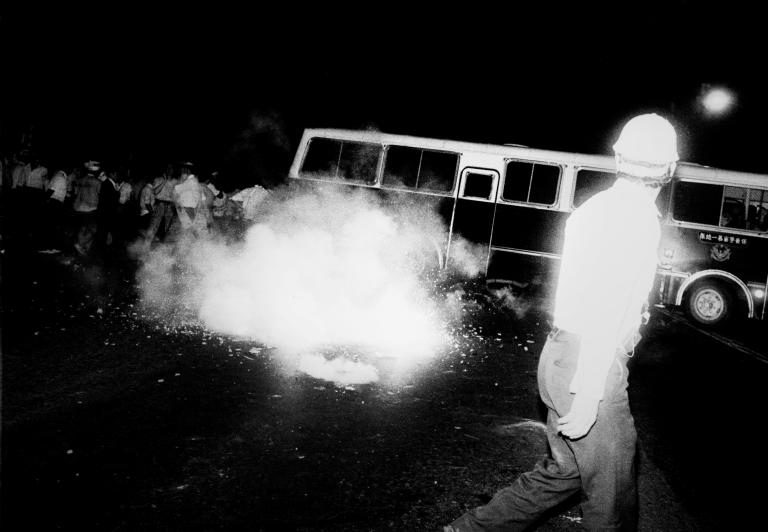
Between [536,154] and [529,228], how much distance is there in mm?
1485

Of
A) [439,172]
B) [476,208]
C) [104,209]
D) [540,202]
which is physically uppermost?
[439,172]

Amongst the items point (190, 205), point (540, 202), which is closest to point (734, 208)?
point (540, 202)

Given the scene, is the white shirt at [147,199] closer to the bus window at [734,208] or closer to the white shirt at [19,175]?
the white shirt at [19,175]

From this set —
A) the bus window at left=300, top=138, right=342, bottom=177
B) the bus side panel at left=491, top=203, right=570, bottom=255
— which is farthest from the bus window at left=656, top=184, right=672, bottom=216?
the bus window at left=300, top=138, right=342, bottom=177

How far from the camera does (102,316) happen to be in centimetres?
662

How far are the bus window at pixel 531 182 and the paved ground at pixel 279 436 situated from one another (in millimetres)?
4495

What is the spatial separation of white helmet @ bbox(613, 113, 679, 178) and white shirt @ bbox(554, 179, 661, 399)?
11 centimetres

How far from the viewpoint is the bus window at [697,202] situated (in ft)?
32.1

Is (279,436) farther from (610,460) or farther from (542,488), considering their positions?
(610,460)

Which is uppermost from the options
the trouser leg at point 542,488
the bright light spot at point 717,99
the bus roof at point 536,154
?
the bright light spot at point 717,99

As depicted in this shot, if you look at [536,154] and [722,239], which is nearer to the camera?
[722,239]

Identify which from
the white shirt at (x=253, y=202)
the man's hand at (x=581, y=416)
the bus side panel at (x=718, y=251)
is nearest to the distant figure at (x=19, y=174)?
the white shirt at (x=253, y=202)

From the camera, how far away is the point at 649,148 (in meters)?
2.22

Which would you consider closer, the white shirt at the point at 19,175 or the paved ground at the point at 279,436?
the paved ground at the point at 279,436
